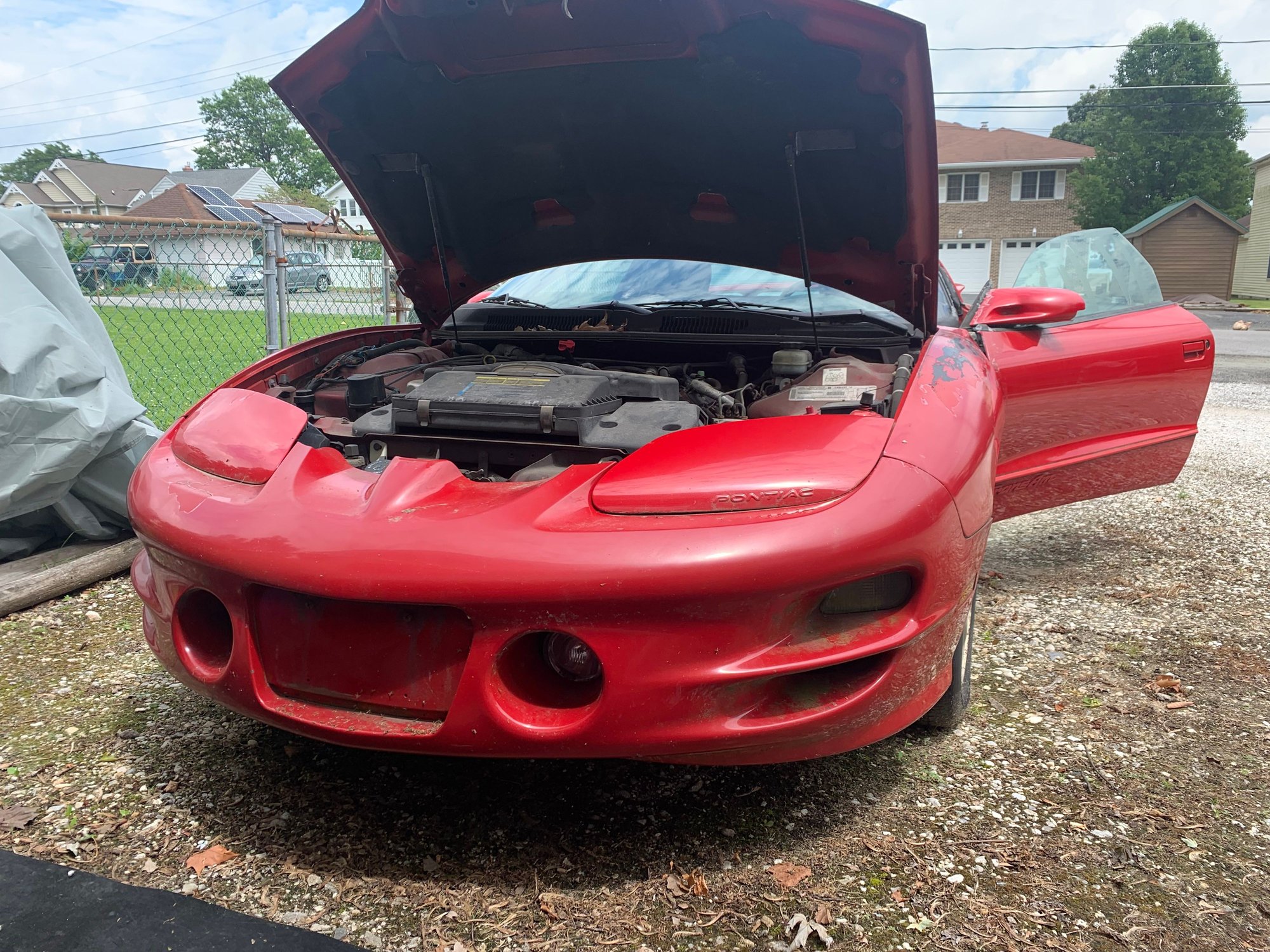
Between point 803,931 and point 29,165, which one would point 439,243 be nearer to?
point 803,931

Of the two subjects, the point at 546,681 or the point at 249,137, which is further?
the point at 249,137

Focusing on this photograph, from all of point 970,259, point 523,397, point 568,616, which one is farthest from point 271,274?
point 970,259

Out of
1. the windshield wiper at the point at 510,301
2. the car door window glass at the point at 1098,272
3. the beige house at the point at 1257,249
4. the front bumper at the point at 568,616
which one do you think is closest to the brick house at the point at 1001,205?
the beige house at the point at 1257,249

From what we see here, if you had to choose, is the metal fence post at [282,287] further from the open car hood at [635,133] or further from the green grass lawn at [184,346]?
the open car hood at [635,133]

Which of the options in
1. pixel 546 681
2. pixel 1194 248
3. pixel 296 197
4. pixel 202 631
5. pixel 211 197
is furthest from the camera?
pixel 296 197

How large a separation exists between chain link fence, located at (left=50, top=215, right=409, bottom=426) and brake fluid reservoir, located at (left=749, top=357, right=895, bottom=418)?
7.15 ft

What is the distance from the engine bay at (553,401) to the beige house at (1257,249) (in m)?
37.3

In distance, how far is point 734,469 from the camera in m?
1.79

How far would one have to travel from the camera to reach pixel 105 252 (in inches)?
215

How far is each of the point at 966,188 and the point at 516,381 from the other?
3837 cm

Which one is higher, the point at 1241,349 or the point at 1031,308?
the point at 1031,308

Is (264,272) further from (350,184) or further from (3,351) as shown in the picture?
(350,184)

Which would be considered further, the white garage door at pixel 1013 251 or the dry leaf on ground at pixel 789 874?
the white garage door at pixel 1013 251

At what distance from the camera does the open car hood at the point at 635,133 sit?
2.26m
